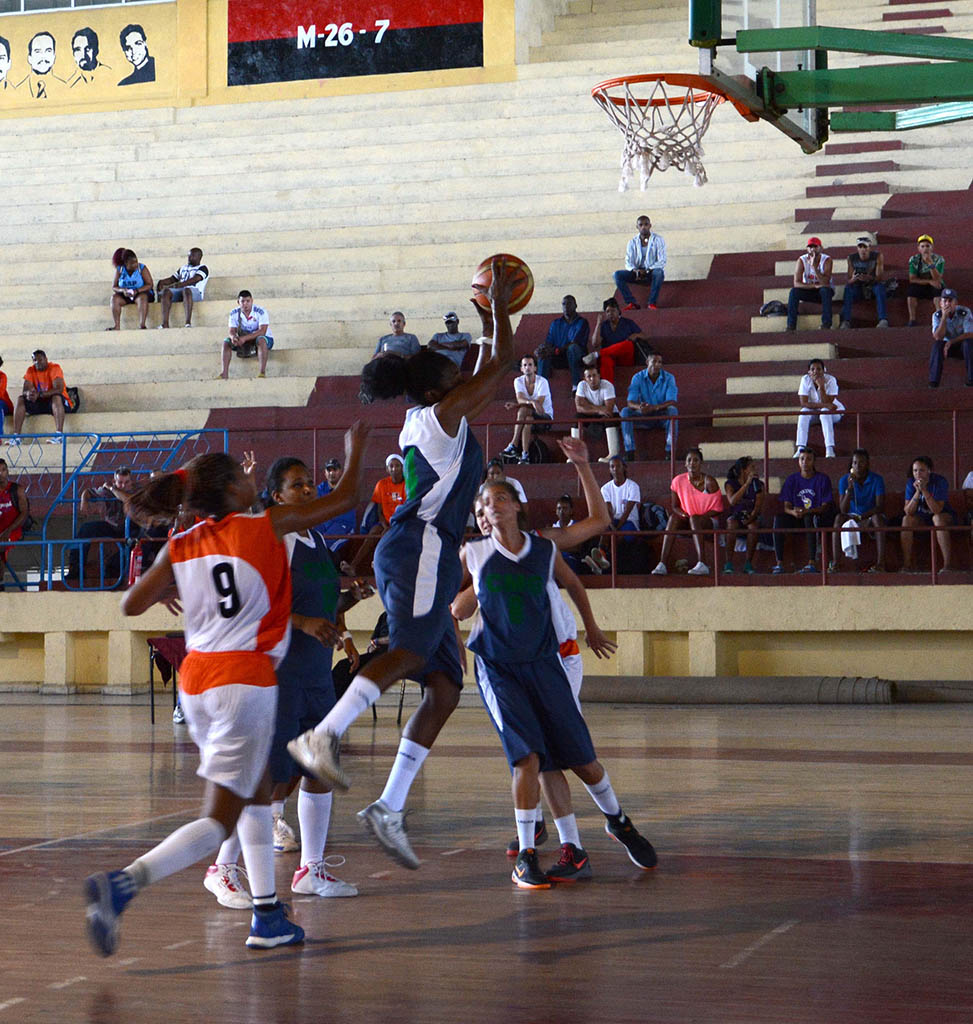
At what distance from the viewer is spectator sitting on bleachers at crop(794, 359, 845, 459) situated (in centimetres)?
1616

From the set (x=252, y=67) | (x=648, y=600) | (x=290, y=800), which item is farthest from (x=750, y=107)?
(x=252, y=67)

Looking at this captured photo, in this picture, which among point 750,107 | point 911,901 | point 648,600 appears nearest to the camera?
point 911,901

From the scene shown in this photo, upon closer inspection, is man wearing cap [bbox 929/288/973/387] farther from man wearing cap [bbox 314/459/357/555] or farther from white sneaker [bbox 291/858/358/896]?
white sneaker [bbox 291/858/358/896]

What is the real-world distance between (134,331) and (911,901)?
17753mm

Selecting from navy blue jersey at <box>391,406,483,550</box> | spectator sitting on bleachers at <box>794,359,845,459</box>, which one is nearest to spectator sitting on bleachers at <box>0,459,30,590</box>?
spectator sitting on bleachers at <box>794,359,845,459</box>

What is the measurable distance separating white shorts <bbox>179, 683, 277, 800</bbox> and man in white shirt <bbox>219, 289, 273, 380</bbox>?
51.6 ft

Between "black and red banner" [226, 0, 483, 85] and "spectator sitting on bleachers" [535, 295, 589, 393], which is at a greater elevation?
"black and red banner" [226, 0, 483, 85]

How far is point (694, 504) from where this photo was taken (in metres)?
15.4

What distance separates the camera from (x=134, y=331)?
21.4m

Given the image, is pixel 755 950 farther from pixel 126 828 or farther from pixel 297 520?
pixel 126 828

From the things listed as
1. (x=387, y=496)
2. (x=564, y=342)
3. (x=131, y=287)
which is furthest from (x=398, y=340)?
(x=131, y=287)

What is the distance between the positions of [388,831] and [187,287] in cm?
1690

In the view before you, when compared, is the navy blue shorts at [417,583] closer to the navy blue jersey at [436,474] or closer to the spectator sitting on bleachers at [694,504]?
the navy blue jersey at [436,474]

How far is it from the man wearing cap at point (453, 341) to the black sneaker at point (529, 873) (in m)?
12.6
